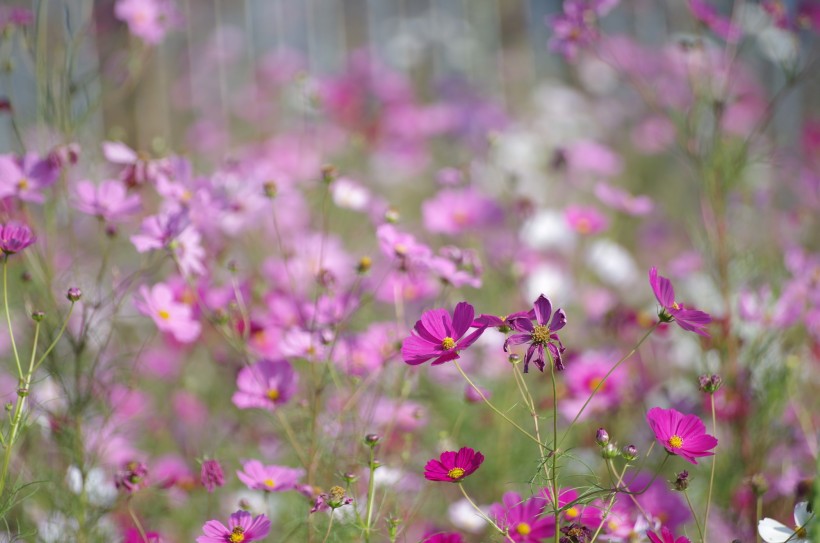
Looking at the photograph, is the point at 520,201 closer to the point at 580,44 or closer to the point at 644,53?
the point at 580,44

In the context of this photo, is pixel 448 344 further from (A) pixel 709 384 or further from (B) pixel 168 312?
(B) pixel 168 312

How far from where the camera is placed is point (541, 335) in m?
0.80

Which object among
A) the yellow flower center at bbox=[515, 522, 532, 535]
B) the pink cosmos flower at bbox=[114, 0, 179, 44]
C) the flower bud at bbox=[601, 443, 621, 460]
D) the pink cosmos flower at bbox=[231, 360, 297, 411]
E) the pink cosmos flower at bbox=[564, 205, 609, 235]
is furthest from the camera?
the pink cosmos flower at bbox=[564, 205, 609, 235]

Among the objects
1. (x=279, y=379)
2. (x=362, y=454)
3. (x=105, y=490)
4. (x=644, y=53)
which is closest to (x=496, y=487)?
(x=362, y=454)

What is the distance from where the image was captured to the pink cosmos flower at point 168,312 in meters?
1.11

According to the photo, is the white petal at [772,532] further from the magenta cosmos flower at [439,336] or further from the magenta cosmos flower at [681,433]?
the magenta cosmos flower at [439,336]

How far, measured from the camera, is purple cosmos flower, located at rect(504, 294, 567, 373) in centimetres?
79

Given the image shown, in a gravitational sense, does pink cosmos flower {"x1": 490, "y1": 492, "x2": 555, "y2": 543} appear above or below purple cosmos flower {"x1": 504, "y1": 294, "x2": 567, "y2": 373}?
below

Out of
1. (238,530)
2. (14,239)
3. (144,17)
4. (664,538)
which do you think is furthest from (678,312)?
(144,17)

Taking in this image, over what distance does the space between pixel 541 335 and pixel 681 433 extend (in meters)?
0.18

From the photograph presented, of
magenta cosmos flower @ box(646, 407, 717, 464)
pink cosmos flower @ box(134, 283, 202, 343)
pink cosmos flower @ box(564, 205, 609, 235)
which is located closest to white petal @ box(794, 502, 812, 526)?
magenta cosmos flower @ box(646, 407, 717, 464)

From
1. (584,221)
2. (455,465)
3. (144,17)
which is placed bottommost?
(584,221)

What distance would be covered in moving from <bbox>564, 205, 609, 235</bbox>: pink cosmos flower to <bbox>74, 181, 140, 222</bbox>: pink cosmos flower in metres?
0.88

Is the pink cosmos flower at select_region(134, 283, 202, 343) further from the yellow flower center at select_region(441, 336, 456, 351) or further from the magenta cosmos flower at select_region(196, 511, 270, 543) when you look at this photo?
the yellow flower center at select_region(441, 336, 456, 351)
